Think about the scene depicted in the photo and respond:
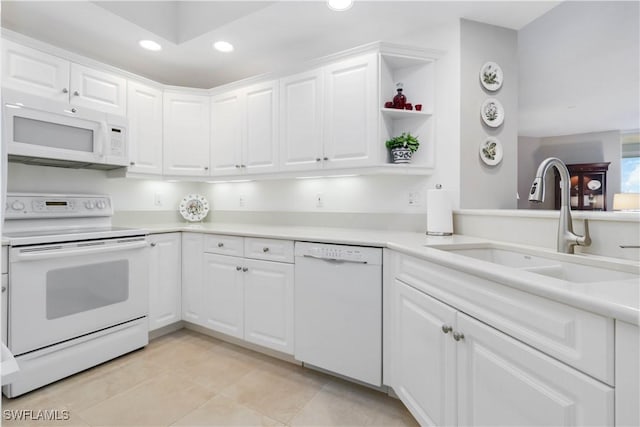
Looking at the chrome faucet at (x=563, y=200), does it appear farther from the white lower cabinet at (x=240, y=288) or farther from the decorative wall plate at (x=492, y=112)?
the white lower cabinet at (x=240, y=288)

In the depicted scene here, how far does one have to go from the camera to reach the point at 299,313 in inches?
82.0

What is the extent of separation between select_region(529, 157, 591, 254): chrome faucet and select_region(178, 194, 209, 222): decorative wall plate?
274 centimetres

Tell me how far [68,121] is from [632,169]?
833 cm

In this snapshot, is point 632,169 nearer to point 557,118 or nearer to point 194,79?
point 557,118

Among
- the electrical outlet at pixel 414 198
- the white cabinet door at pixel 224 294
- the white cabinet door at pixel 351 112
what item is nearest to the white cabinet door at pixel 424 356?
the electrical outlet at pixel 414 198

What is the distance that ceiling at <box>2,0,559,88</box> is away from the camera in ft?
7.11

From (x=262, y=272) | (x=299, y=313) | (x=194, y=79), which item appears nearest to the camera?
Result: (x=299, y=313)

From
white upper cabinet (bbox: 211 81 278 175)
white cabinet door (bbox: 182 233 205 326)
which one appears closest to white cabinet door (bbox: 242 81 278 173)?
white upper cabinet (bbox: 211 81 278 175)

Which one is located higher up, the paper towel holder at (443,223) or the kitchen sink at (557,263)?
the paper towel holder at (443,223)

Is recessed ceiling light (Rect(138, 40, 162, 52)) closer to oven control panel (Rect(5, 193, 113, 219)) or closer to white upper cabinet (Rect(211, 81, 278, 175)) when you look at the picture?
white upper cabinet (Rect(211, 81, 278, 175))

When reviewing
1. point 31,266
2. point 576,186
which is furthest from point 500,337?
point 576,186

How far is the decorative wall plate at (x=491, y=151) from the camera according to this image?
2268 millimetres

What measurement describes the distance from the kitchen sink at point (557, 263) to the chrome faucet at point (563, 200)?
0.18 ft

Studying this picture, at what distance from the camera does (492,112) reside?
2.29 metres
